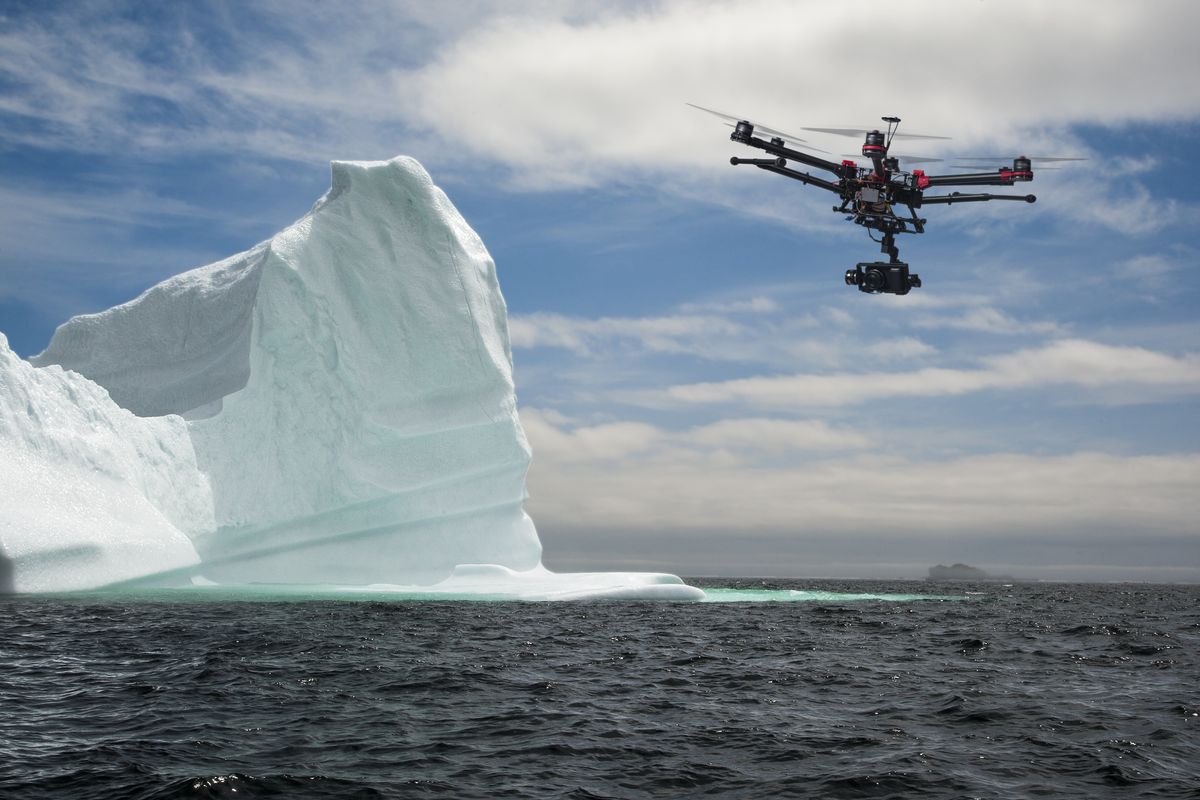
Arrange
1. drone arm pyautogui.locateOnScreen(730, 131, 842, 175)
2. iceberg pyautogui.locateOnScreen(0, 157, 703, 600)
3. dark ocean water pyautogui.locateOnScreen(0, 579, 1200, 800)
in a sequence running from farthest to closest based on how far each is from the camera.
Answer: iceberg pyautogui.locateOnScreen(0, 157, 703, 600), drone arm pyautogui.locateOnScreen(730, 131, 842, 175), dark ocean water pyautogui.locateOnScreen(0, 579, 1200, 800)

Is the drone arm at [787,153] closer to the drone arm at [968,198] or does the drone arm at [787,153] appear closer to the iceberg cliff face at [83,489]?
the drone arm at [968,198]

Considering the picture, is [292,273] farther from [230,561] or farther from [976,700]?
[976,700]

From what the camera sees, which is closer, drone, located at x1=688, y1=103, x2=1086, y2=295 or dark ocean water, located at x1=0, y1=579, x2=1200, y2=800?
dark ocean water, located at x1=0, y1=579, x2=1200, y2=800

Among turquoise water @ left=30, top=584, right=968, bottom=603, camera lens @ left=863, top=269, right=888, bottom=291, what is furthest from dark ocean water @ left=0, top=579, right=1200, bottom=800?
camera lens @ left=863, top=269, right=888, bottom=291

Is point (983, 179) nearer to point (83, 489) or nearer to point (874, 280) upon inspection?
point (874, 280)

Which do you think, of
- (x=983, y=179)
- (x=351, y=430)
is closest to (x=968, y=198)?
(x=983, y=179)

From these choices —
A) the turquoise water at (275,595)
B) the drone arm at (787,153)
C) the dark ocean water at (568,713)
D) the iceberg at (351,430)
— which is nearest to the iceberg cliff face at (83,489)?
the iceberg at (351,430)

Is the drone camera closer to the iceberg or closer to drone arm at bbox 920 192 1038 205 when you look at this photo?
drone arm at bbox 920 192 1038 205
